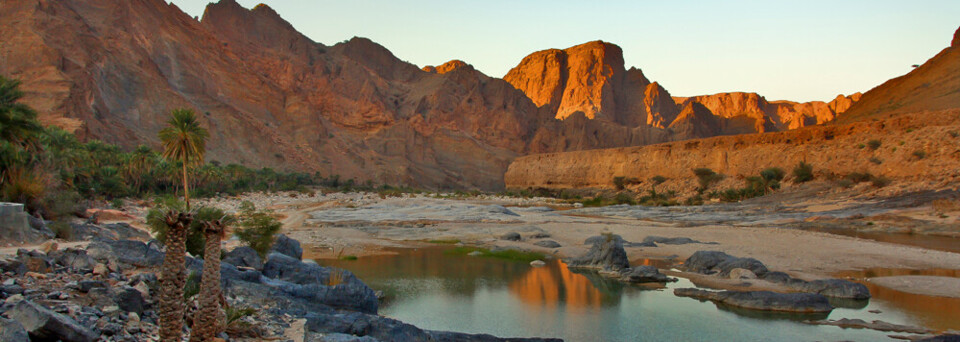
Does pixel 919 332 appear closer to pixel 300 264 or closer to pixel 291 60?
pixel 300 264

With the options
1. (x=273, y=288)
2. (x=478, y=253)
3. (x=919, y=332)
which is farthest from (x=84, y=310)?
(x=478, y=253)

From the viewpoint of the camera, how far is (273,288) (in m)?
10.0

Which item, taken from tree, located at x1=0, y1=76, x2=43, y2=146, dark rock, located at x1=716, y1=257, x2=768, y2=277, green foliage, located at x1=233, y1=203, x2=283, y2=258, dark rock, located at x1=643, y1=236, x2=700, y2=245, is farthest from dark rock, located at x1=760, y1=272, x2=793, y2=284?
tree, located at x1=0, y1=76, x2=43, y2=146

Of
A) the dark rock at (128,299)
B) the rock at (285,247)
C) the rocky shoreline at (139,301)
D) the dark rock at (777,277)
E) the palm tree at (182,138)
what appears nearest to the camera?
the rocky shoreline at (139,301)

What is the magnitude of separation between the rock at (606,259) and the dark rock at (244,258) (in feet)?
33.6

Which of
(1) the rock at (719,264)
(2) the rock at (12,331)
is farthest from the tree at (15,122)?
(1) the rock at (719,264)

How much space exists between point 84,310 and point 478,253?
51.4 ft

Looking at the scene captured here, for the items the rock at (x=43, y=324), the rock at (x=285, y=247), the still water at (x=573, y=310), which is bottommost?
the still water at (x=573, y=310)

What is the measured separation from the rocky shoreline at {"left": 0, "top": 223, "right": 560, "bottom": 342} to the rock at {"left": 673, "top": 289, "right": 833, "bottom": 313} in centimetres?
634

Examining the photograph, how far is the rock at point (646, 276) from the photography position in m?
15.6

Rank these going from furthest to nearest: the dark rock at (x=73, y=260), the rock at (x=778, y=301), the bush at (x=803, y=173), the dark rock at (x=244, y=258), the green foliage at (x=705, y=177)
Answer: the green foliage at (x=705, y=177) → the bush at (x=803, y=173) → the rock at (x=778, y=301) → the dark rock at (x=244, y=258) → the dark rock at (x=73, y=260)

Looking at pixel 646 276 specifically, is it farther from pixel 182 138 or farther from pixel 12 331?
pixel 182 138

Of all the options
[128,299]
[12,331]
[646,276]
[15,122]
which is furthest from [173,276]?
[15,122]

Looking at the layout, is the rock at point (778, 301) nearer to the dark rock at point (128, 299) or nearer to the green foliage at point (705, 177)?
the dark rock at point (128, 299)
